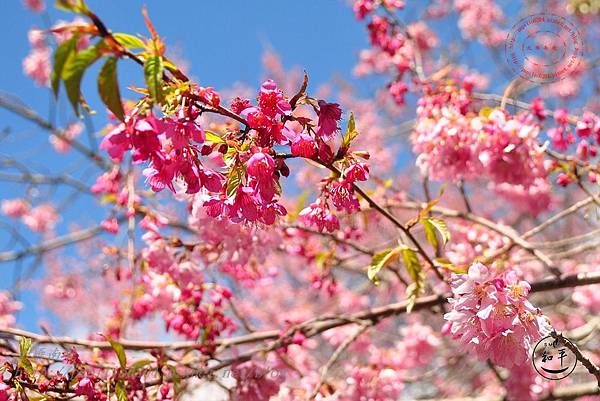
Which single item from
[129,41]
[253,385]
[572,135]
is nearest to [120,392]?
[253,385]

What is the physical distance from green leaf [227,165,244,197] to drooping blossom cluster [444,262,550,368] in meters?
0.62

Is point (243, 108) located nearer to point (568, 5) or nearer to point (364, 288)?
point (364, 288)

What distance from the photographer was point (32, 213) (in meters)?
7.42

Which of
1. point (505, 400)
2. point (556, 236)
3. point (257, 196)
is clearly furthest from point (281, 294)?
point (257, 196)

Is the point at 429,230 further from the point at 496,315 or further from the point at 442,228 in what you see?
the point at 496,315

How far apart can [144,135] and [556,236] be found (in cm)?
708

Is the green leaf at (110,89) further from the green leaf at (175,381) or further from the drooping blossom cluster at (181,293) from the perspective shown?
the drooping blossom cluster at (181,293)

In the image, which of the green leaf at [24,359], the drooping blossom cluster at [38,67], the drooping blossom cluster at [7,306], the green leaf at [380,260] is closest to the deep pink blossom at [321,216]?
the green leaf at [380,260]

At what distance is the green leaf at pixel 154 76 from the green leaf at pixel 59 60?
0.47ft

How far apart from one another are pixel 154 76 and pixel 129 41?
104 millimetres

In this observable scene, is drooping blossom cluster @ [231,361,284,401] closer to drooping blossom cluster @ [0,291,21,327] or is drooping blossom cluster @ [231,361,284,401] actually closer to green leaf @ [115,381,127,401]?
green leaf @ [115,381,127,401]

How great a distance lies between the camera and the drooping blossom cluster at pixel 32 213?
725cm

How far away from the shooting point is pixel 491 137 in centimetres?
245

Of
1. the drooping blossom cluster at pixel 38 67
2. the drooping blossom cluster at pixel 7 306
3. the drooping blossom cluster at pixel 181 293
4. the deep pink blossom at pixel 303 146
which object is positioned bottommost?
the deep pink blossom at pixel 303 146
